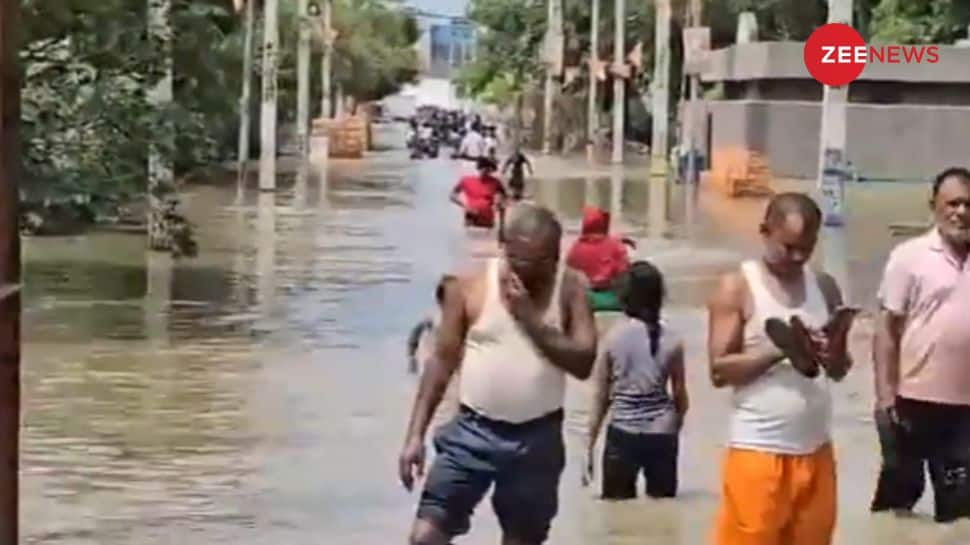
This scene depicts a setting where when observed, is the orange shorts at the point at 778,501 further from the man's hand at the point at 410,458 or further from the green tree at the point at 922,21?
the green tree at the point at 922,21

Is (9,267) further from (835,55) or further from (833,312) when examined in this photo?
(835,55)

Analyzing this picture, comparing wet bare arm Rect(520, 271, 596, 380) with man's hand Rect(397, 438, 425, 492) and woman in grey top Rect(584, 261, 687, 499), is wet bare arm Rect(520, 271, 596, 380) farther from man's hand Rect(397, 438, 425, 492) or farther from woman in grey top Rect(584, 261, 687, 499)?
woman in grey top Rect(584, 261, 687, 499)

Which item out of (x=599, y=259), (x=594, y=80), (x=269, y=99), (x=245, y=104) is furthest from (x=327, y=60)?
(x=599, y=259)

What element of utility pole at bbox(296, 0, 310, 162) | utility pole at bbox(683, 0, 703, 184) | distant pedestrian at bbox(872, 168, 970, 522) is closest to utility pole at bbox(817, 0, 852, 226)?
utility pole at bbox(683, 0, 703, 184)

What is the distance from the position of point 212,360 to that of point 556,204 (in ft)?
83.2

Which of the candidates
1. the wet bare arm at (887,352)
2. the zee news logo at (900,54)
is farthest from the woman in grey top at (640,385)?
the zee news logo at (900,54)

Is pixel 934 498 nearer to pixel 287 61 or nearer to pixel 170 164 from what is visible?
pixel 170 164

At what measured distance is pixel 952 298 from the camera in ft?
30.3

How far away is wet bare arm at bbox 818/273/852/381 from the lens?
23.9 feet

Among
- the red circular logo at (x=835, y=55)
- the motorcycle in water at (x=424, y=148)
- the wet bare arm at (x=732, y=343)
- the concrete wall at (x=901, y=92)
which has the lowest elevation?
the motorcycle in water at (x=424, y=148)

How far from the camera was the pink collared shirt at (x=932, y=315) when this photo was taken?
9234mm

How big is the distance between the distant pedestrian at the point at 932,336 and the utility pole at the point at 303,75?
58367 millimetres

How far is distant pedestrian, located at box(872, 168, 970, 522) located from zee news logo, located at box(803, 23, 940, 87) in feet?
96.6

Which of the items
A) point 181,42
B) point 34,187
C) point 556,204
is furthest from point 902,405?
point 556,204
